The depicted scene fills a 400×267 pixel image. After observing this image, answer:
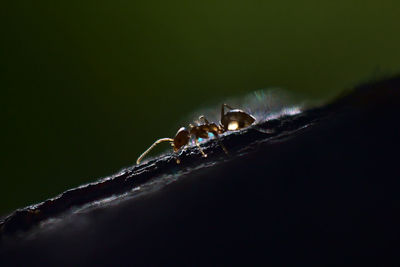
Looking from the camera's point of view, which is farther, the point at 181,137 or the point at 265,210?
the point at 181,137

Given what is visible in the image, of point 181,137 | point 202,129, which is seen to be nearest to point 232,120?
point 202,129

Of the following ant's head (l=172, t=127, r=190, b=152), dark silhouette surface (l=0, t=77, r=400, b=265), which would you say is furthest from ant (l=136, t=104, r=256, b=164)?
dark silhouette surface (l=0, t=77, r=400, b=265)

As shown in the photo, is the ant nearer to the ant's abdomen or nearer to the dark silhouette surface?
the ant's abdomen

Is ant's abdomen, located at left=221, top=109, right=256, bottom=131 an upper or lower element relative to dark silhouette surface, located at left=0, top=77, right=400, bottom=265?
upper

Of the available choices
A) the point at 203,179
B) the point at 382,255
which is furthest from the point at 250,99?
the point at 382,255

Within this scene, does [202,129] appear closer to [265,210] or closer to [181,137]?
[181,137]

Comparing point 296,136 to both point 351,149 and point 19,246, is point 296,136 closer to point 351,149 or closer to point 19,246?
point 351,149

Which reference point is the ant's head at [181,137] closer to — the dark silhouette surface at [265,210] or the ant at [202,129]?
the ant at [202,129]

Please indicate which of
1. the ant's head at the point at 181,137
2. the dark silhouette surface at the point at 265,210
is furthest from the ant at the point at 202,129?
the dark silhouette surface at the point at 265,210
